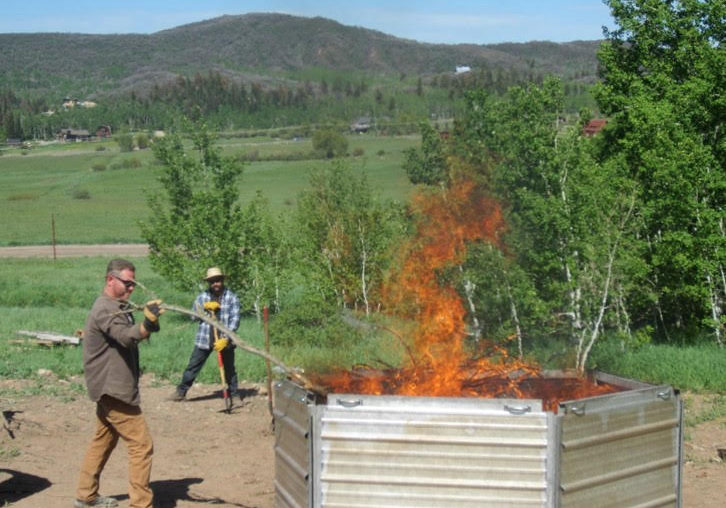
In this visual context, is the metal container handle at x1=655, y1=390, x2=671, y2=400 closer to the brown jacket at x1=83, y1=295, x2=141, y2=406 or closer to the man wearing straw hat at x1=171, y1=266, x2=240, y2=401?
the brown jacket at x1=83, y1=295, x2=141, y2=406

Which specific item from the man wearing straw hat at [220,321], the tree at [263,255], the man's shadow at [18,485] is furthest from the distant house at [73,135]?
the man's shadow at [18,485]

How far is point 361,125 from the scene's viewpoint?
73812 millimetres

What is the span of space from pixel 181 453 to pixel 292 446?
3.62 metres

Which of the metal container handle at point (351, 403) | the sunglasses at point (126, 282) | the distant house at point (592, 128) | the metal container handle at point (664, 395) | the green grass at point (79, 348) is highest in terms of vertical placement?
the distant house at point (592, 128)

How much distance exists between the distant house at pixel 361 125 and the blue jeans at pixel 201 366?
2396 inches

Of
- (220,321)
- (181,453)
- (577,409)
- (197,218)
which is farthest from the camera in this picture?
(197,218)

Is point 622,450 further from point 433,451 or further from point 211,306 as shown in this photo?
point 211,306

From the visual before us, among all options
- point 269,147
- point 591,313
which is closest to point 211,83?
point 269,147

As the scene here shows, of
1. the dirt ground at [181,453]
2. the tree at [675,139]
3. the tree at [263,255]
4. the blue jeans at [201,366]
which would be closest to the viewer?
the dirt ground at [181,453]

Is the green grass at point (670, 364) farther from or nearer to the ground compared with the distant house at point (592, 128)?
nearer to the ground

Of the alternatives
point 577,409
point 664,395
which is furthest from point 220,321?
point 577,409

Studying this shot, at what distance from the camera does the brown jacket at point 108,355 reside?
677 cm

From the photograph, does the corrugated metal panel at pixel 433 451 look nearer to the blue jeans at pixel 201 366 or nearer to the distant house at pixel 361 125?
the blue jeans at pixel 201 366

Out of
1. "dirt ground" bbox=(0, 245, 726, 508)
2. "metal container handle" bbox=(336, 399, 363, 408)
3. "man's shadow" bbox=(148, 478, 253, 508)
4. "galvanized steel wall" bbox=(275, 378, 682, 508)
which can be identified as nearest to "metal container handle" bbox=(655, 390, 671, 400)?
"galvanized steel wall" bbox=(275, 378, 682, 508)
